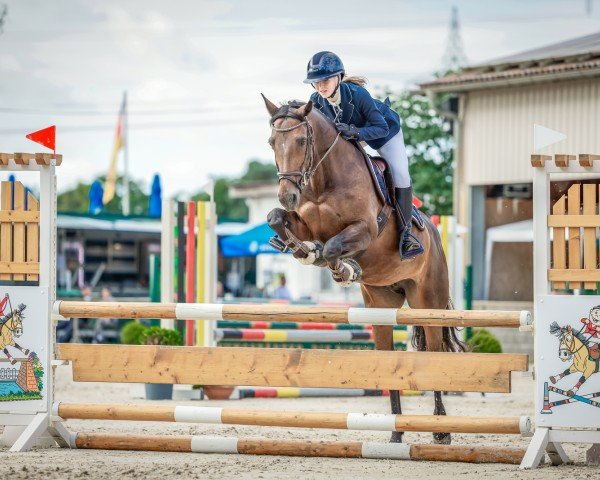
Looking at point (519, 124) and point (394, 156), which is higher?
point (519, 124)

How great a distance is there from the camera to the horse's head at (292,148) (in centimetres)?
505

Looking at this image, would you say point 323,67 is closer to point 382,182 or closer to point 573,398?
point 382,182

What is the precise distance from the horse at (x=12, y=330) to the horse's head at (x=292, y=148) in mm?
1659

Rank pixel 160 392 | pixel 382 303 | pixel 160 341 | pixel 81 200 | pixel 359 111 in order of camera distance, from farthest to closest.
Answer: pixel 81 200 < pixel 160 392 < pixel 160 341 < pixel 382 303 < pixel 359 111

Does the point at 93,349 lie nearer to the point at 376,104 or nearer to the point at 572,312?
the point at 376,104

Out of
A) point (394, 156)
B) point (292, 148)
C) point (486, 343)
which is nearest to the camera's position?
point (292, 148)

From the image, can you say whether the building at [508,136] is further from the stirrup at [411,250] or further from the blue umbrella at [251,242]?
the stirrup at [411,250]

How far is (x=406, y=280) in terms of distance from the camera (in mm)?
6336

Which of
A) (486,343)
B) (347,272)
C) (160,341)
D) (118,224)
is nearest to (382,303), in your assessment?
(347,272)

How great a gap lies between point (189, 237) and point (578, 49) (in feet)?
25.1

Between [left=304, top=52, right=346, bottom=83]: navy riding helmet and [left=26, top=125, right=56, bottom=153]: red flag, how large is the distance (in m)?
1.44

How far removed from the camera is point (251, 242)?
1343cm

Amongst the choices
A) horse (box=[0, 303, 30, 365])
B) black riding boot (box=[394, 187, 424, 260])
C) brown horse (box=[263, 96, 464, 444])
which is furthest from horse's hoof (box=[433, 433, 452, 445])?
horse (box=[0, 303, 30, 365])

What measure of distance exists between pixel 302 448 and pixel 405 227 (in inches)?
56.6
